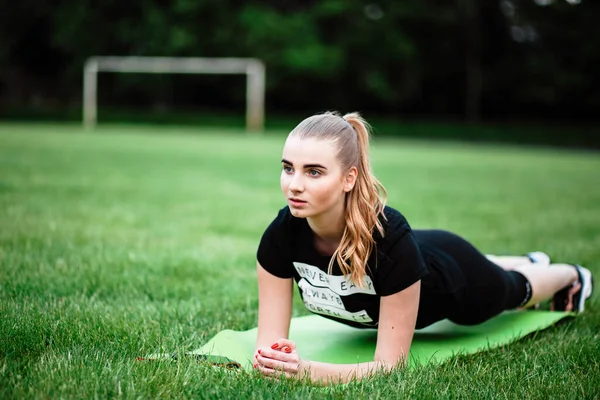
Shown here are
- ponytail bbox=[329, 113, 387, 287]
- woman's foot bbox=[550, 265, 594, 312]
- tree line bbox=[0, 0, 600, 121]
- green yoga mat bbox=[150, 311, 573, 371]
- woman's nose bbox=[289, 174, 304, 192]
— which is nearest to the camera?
woman's nose bbox=[289, 174, 304, 192]

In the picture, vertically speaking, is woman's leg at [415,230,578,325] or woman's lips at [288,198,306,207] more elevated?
woman's lips at [288,198,306,207]

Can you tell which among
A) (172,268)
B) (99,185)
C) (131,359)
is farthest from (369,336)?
(99,185)

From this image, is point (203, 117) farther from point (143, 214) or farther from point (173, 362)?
point (173, 362)

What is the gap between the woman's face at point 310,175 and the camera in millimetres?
2436

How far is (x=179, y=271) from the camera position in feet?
14.2

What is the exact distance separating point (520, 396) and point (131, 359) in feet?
4.58

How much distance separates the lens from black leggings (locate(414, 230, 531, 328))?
297 centimetres

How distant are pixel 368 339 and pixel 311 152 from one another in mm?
1141

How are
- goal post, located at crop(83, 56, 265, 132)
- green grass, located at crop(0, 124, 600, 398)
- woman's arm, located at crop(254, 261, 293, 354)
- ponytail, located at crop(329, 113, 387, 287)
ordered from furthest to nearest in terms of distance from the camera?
1. goal post, located at crop(83, 56, 265, 132)
2. woman's arm, located at crop(254, 261, 293, 354)
3. ponytail, located at crop(329, 113, 387, 287)
4. green grass, located at crop(0, 124, 600, 398)

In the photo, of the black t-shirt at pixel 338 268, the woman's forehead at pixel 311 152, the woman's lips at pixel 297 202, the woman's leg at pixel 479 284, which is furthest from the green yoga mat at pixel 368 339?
the woman's forehead at pixel 311 152

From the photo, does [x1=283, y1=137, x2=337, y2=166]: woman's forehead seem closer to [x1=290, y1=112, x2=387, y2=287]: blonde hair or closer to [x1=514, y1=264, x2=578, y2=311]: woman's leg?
[x1=290, y1=112, x2=387, y2=287]: blonde hair

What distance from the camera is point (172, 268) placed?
14.3 ft

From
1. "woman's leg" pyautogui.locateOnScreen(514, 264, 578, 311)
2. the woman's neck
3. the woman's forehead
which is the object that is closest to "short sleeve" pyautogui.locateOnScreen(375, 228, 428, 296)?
the woman's neck

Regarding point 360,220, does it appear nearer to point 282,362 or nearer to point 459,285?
point 282,362
